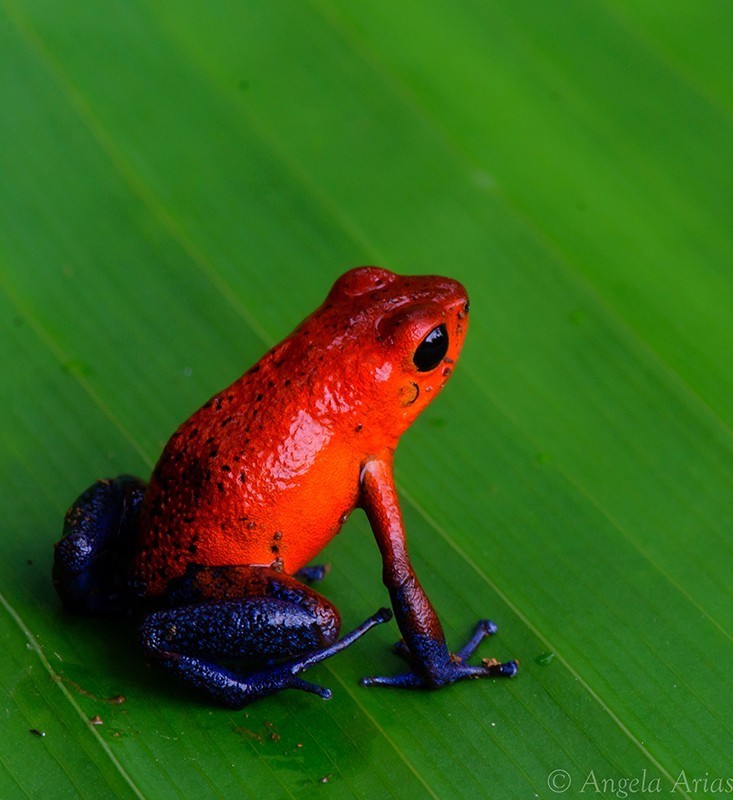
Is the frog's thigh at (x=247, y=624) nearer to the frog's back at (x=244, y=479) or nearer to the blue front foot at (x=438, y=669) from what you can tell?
the frog's back at (x=244, y=479)

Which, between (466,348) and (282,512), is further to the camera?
(466,348)

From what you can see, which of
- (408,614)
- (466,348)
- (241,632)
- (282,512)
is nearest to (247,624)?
(241,632)

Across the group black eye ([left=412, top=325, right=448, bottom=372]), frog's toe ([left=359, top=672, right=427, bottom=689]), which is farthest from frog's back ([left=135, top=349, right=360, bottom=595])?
frog's toe ([left=359, top=672, right=427, bottom=689])

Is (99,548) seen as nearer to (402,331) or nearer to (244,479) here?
(244,479)

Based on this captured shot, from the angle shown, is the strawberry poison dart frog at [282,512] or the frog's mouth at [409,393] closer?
the strawberry poison dart frog at [282,512]

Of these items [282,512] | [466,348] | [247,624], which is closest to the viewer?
[247,624]

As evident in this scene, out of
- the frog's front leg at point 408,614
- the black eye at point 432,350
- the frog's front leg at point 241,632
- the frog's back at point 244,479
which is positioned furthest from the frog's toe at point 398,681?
the black eye at point 432,350

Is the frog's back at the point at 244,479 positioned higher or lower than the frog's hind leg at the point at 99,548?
higher
